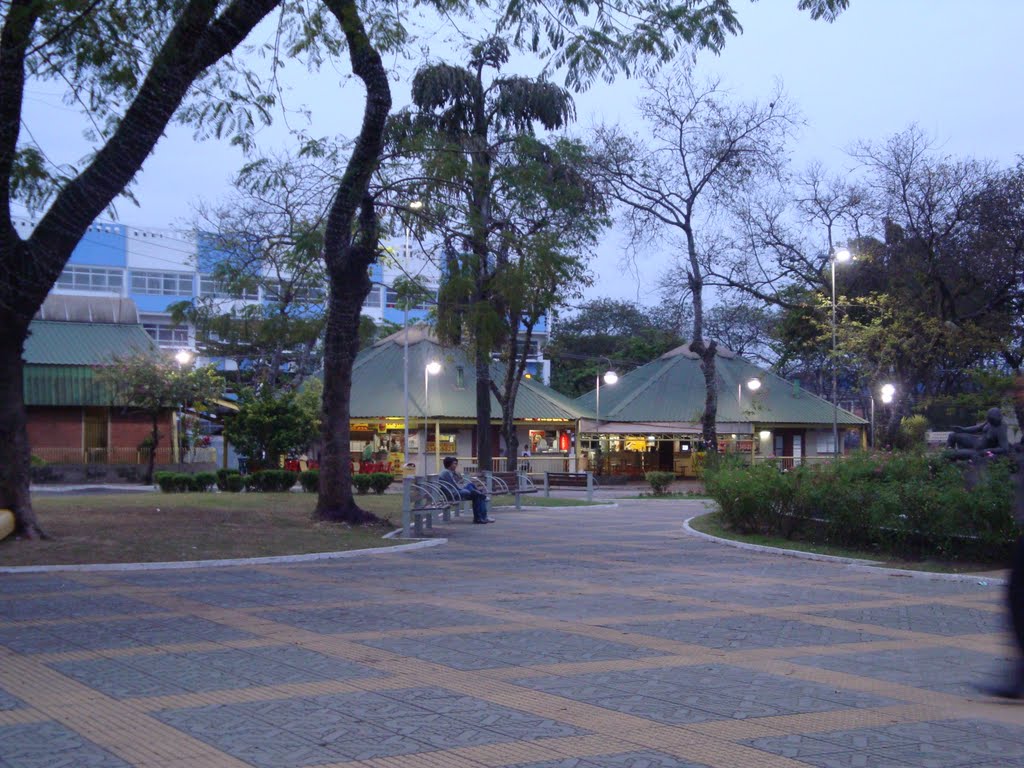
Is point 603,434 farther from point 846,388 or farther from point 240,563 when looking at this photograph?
point 240,563

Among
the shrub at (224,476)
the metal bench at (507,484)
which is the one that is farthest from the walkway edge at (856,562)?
the shrub at (224,476)

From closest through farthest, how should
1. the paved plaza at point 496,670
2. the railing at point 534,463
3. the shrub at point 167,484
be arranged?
the paved plaza at point 496,670 < the shrub at point 167,484 < the railing at point 534,463

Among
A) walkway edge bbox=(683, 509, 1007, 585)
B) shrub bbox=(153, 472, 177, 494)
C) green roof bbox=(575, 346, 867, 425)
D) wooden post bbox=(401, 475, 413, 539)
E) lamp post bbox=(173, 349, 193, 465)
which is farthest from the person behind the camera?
green roof bbox=(575, 346, 867, 425)

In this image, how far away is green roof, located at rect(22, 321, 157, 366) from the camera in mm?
39031

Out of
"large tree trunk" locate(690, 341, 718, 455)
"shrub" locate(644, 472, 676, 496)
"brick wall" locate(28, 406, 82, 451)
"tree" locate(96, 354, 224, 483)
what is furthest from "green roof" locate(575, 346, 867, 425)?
"brick wall" locate(28, 406, 82, 451)

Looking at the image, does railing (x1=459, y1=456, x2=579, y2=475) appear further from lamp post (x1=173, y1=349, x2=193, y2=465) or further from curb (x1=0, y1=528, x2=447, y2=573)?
curb (x1=0, y1=528, x2=447, y2=573)

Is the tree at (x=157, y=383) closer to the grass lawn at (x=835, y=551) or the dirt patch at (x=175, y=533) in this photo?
the dirt patch at (x=175, y=533)

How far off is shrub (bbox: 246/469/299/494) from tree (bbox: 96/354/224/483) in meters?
8.14

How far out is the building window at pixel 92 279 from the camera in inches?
2344

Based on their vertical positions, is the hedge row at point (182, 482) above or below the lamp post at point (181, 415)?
below

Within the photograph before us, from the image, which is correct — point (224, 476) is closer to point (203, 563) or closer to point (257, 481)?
point (257, 481)

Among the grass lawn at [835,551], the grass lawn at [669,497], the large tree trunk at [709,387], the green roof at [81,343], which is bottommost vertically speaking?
the grass lawn at [669,497]

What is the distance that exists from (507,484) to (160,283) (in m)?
43.6

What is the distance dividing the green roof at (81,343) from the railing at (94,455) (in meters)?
3.10
